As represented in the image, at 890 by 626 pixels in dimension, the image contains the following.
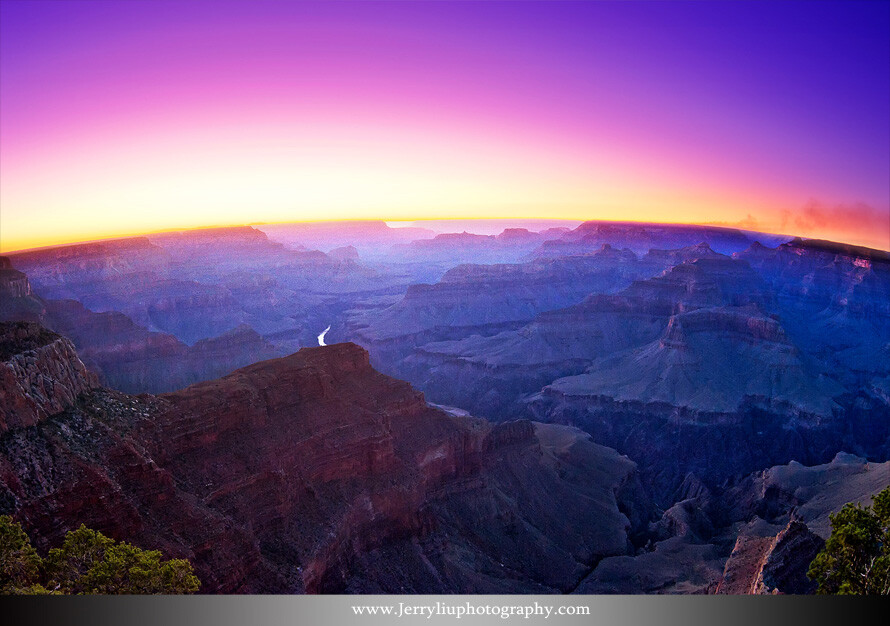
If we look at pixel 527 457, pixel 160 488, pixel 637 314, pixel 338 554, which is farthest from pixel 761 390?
pixel 160 488

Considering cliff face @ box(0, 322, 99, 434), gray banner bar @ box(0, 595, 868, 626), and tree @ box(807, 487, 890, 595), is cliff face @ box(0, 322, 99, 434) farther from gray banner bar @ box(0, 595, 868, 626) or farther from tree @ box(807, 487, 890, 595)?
tree @ box(807, 487, 890, 595)

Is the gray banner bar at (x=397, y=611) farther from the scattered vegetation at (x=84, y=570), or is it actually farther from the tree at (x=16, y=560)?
the tree at (x=16, y=560)

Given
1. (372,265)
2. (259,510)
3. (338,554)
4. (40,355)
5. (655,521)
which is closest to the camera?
(40,355)

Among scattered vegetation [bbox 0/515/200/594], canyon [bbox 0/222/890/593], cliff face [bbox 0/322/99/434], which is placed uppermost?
cliff face [bbox 0/322/99/434]

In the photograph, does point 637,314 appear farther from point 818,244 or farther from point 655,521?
point 655,521

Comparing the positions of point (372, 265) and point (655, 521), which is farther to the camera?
point (372, 265)

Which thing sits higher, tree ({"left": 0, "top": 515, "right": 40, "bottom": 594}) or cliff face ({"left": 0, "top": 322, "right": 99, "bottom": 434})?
cliff face ({"left": 0, "top": 322, "right": 99, "bottom": 434})

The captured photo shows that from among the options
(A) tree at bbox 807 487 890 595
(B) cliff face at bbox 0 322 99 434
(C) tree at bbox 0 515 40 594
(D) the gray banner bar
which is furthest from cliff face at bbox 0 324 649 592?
(A) tree at bbox 807 487 890 595
